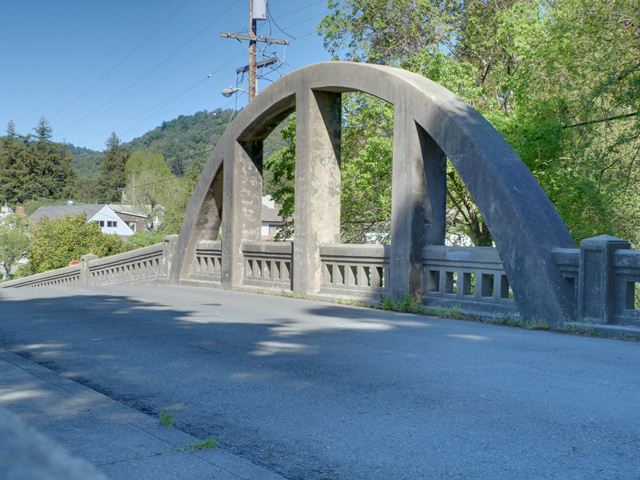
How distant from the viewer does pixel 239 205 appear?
16.6 metres

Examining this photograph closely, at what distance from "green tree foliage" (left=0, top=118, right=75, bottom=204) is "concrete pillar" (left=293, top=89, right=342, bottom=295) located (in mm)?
100119

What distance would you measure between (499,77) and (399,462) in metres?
19.0

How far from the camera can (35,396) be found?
17.4ft

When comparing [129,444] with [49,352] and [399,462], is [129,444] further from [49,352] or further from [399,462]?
[49,352]

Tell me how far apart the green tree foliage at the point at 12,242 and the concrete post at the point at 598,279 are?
65042 millimetres

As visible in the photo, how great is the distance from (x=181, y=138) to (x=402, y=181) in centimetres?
16488

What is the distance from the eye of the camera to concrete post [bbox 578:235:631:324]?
8703 millimetres

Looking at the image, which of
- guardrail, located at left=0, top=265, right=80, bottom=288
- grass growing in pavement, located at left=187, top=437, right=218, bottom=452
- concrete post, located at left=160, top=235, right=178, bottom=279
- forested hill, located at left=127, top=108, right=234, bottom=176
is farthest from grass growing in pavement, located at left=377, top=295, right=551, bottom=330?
forested hill, located at left=127, top=108, right=234, bottom=176

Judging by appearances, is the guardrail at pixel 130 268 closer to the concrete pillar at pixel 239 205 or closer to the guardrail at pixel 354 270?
the concrete pillar at pixel 239 205

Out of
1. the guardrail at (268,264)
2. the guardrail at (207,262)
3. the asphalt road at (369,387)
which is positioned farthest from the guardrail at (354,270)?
the guardrail at (207,262)

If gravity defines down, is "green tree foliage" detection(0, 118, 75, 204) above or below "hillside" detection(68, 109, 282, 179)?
below

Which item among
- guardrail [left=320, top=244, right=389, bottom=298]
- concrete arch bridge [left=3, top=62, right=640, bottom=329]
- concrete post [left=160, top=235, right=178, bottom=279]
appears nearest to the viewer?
concrete arch bridge [left=3, top=62, right=640, bottom=329]

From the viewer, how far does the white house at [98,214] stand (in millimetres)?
88250

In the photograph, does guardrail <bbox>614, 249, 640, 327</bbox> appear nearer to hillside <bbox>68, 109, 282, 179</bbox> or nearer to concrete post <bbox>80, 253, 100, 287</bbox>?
concrete post <bbox>80, 253, 100, 287</bbox>
